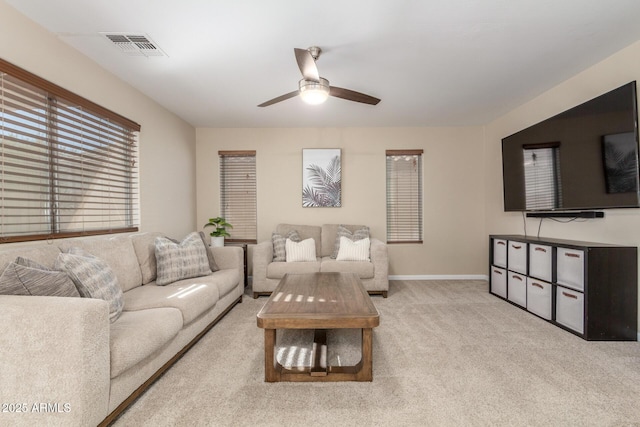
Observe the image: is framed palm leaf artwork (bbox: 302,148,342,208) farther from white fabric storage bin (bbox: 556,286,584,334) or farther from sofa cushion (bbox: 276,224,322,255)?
white fabric storage bin (bbox: 556,286,584,334)

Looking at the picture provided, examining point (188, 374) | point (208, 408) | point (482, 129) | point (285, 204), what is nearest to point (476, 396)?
point (208, 408)

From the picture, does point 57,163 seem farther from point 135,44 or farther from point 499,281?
point 499,281

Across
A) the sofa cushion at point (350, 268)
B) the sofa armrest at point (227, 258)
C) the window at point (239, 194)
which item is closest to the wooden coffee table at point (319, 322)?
the sofa armrest at point (227, 258)

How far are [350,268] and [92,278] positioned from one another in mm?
2639

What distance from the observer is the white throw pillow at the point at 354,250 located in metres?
3.81

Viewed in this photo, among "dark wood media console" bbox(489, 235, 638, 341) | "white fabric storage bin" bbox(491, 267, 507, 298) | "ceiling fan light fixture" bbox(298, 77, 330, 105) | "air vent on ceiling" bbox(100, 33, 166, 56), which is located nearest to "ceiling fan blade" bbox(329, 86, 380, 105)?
"ceiling fan light fixture" bbox(298, 77, 330, 105)

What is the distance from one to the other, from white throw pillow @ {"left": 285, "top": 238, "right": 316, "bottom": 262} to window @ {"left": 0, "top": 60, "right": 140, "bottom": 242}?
6.02 feet

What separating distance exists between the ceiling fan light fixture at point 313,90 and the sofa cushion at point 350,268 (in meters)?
2.09

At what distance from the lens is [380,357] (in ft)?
7.11

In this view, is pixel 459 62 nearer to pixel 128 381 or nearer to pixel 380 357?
pixel 380 357

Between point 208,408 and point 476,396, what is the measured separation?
1.55m

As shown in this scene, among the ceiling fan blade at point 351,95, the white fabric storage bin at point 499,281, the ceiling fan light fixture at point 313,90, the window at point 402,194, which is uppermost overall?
the ceiling fan blade at point 351,95

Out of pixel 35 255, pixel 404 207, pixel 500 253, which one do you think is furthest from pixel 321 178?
pixel 35 255

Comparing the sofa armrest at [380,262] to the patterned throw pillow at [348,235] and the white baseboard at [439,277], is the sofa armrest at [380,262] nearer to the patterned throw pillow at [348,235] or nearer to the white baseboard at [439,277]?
the patterned throw pillow at [348,235]
